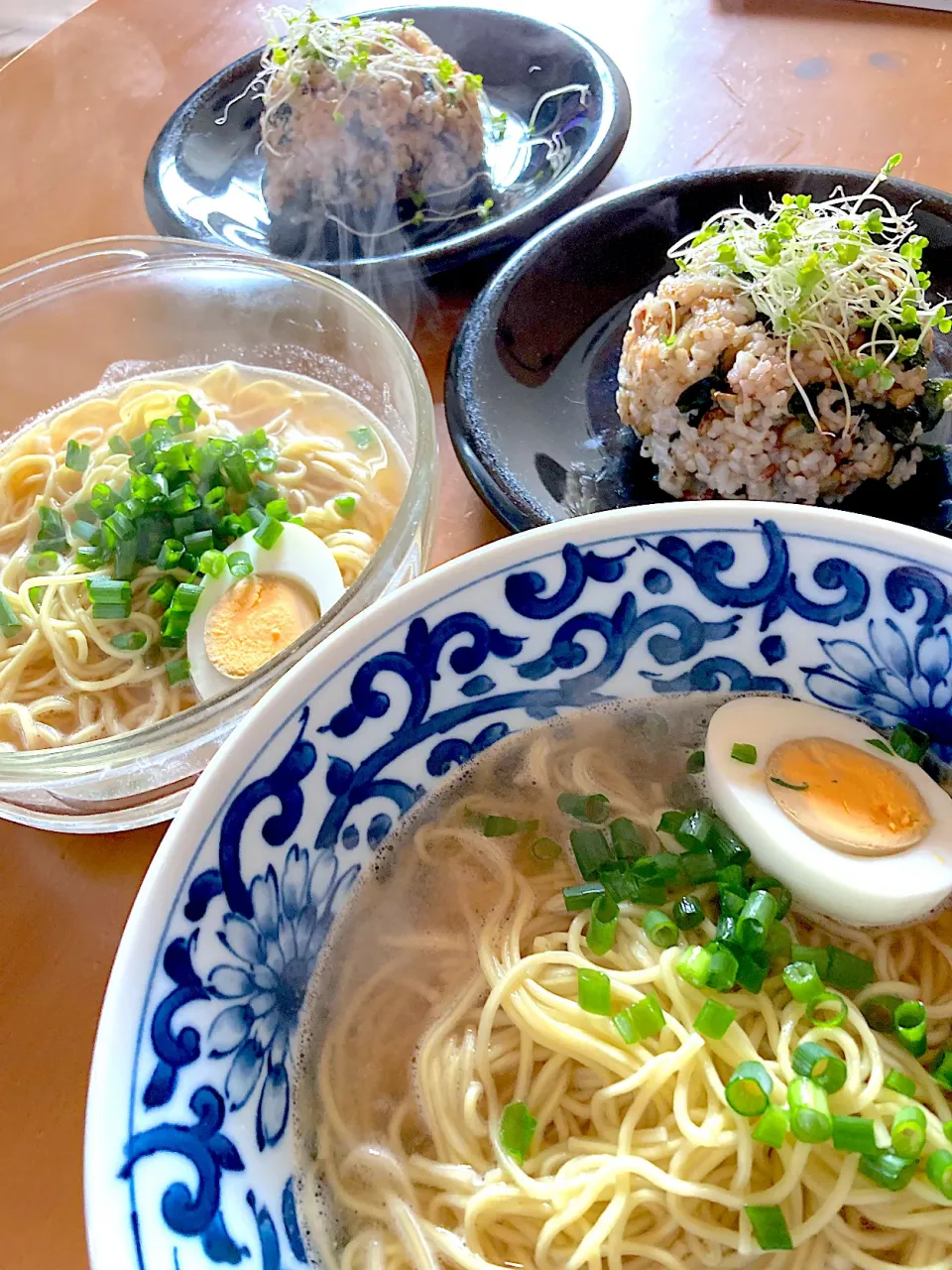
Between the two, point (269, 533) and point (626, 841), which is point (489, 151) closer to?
point (269, 533)

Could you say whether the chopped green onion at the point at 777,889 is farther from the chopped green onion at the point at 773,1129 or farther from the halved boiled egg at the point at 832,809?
the chopped green onion at the point at 773,1129

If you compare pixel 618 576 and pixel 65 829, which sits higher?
pixel 618 576

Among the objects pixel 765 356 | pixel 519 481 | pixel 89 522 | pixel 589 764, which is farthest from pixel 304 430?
pixel 589 764

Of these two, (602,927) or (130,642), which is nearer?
(602,927)

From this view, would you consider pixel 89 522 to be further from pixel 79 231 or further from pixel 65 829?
pixel 79 231

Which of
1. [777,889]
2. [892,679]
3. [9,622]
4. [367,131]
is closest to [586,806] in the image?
[777,889]

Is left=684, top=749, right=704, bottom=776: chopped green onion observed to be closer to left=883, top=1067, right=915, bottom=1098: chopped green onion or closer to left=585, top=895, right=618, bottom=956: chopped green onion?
left=585, top=895, right=618, bottom=956: chopped green onion
